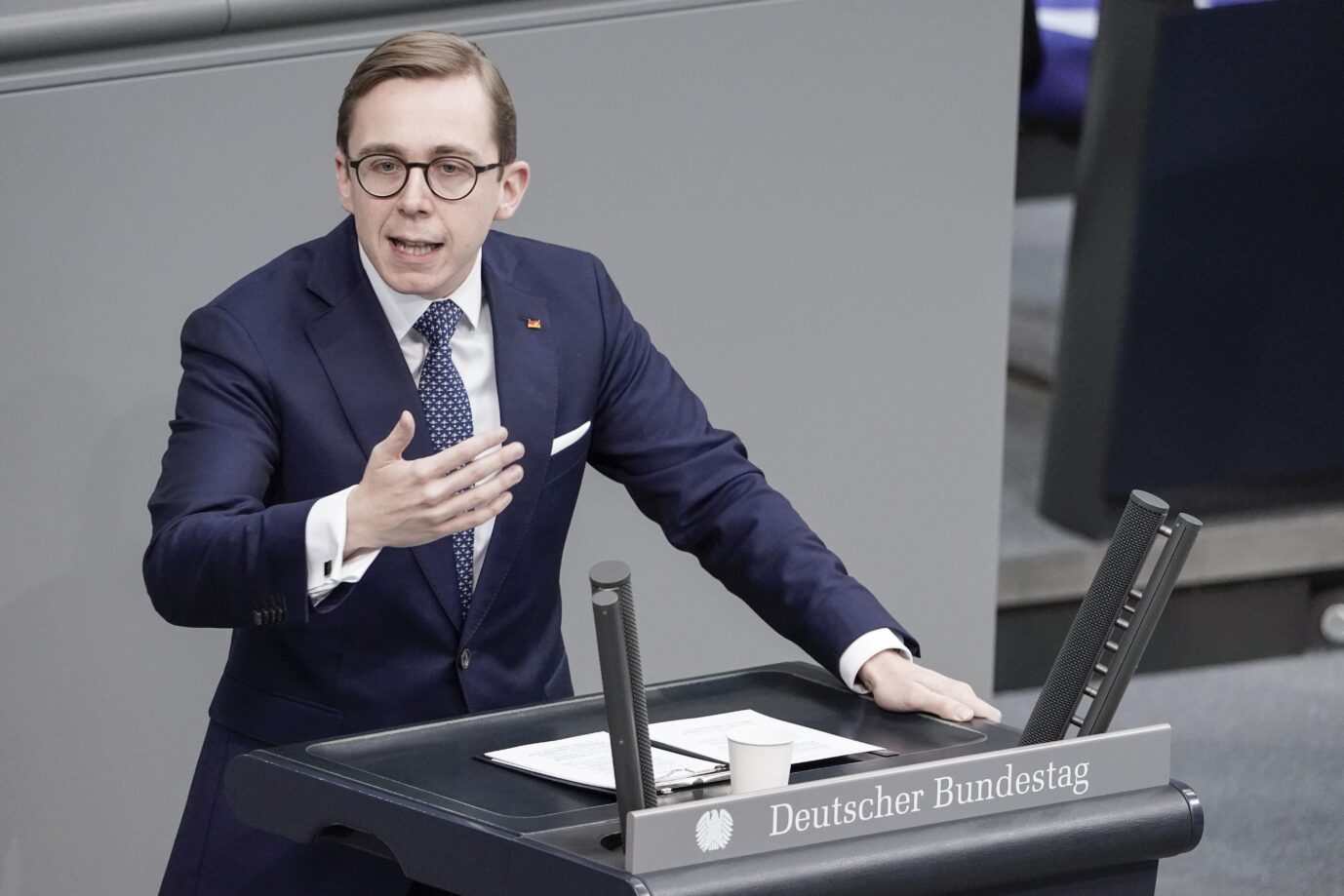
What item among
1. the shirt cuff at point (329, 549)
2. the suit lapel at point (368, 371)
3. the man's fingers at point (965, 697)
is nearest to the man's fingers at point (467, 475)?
the shirt cuff at point (329, 549)

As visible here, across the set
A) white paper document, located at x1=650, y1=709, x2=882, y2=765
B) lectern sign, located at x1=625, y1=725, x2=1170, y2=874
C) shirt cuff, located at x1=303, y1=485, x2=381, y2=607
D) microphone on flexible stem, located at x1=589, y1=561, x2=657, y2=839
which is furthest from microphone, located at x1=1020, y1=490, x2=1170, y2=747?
shirt cuff, located at x1=303, y1=485, x2=381, y2=607

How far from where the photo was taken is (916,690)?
2.16m

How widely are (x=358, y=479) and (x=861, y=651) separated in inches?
22.3

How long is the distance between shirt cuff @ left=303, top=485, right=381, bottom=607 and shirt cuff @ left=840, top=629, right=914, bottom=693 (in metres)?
0.56

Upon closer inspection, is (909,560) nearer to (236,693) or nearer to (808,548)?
(808,548)

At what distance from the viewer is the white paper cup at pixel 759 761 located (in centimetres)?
176

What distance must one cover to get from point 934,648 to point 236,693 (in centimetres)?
176

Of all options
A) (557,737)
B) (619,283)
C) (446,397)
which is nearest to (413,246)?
(446,397)

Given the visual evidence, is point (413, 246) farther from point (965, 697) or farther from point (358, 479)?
point (965, 697)

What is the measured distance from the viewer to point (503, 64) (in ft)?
10.4

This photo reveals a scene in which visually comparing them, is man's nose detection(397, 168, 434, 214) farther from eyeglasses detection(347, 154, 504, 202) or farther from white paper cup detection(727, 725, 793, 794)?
white paper cup detection(727, 725, 793, 794)

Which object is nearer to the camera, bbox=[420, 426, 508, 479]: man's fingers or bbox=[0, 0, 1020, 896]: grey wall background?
bbox=[420, 426, 508, 479]: man's fingers

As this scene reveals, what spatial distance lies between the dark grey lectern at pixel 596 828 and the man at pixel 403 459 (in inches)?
6.8

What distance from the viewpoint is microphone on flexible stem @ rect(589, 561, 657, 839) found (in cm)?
161
